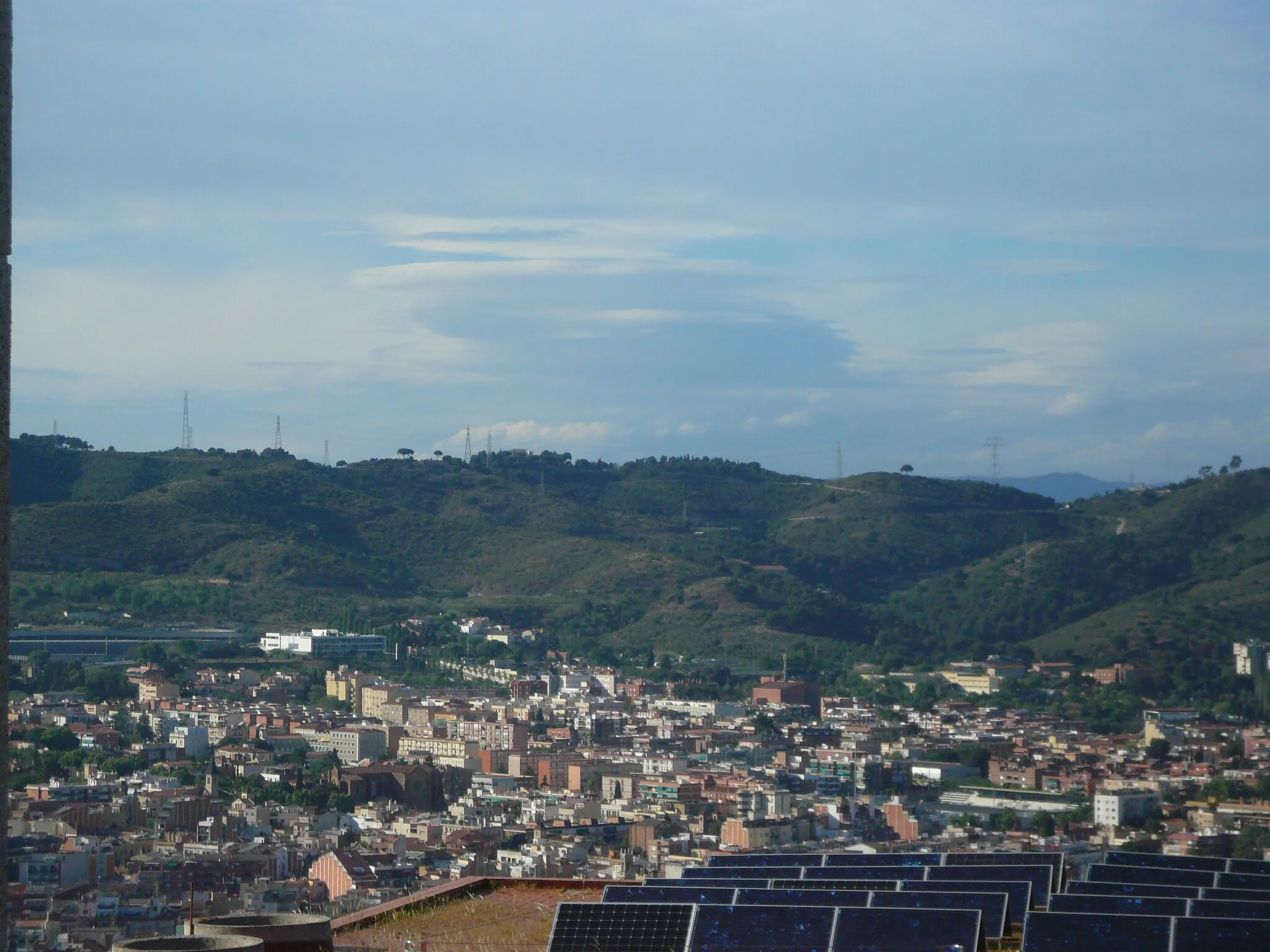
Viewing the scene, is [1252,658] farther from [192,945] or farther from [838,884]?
[192,945]

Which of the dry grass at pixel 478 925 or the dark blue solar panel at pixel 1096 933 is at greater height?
the dark blue solar panel at pixel 1096 933

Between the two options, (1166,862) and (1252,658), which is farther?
(1252,658)

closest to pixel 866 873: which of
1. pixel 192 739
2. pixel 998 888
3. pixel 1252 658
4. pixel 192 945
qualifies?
pixel 998 888

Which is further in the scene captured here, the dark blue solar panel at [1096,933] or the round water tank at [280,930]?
the dark blue solar panel at [1096,933]

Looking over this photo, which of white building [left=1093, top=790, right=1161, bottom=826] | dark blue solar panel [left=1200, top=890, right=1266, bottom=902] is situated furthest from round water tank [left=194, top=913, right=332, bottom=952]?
white building [left=1093, top=790, right=1161, bottom=826]

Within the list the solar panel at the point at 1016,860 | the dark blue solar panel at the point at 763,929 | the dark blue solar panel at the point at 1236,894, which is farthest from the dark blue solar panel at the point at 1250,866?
the dark blue solar panel at the point at 763,929

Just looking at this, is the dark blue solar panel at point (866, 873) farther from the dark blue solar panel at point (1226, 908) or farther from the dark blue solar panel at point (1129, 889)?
the dark blue solar panel at point (1226, 908)
